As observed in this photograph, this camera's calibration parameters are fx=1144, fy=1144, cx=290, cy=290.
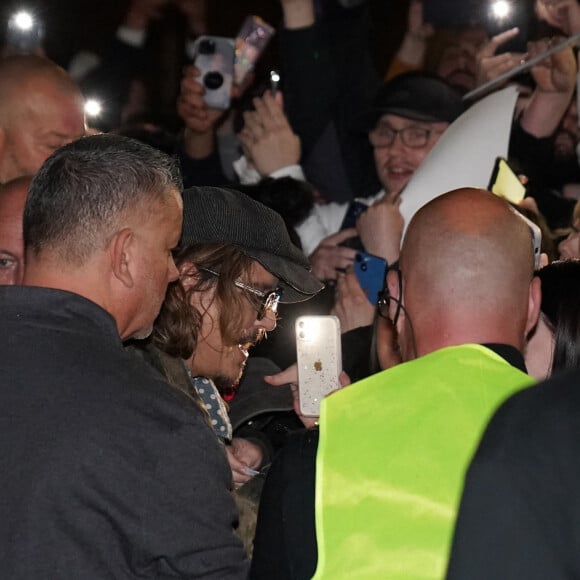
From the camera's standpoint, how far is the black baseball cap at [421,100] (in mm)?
4828

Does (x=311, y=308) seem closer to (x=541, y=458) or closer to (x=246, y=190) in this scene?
(x=246, y=190)

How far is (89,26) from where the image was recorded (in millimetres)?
6770

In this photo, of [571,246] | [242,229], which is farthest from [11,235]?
[571,246]

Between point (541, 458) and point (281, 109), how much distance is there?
150 inches

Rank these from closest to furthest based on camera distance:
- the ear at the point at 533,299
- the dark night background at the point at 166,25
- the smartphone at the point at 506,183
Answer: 1. the ear at the point at 533,299
2. the smartphone at the point at 506,183
3. the dark night background at the point at 166,25

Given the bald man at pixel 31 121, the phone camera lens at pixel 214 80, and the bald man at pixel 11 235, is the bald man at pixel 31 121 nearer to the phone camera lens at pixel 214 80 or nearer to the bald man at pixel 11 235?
the bald man at pixel 11 235

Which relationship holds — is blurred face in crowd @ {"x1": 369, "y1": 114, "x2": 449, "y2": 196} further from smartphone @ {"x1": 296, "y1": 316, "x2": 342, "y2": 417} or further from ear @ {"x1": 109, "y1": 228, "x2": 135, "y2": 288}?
ear @ {"x1": 109, "y1": 228, "x2": 135, "y2": 288}

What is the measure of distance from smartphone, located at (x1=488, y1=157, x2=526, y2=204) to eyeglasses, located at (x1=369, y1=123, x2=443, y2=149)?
0.78 meters

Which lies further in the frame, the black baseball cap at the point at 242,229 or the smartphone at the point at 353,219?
the smartphone at the point at 353,219

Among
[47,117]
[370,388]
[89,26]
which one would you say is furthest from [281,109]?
[370,388]

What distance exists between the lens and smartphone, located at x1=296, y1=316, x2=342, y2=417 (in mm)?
3355

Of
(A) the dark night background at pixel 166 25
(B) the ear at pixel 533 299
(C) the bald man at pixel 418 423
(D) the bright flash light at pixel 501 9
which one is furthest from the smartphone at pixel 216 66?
(B) the ear at pixel 533 299

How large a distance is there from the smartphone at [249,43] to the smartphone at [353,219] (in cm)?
97

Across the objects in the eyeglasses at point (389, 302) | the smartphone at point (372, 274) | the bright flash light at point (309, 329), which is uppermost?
the eyeglasses at point (389, 302)
